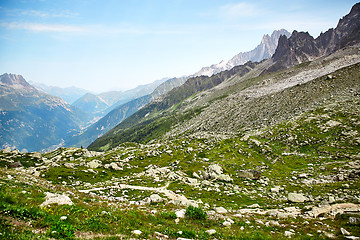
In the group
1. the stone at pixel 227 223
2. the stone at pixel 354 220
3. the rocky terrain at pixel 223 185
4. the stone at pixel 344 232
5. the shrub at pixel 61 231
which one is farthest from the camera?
the stone at pixel 227 223

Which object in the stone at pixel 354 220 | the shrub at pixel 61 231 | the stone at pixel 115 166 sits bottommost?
the stone at pixel 115 166

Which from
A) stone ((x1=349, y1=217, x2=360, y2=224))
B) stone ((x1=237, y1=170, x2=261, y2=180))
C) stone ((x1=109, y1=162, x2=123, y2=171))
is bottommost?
stone ((x1=237, y1=170, x2=261, y2=180))

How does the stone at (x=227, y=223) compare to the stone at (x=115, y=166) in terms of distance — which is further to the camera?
the stone at (x=115, y=166)

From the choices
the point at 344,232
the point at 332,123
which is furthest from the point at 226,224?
the point at 332,123

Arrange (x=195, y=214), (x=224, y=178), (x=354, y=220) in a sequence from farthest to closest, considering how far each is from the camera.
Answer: (x=224, y=178), (x=195, y=214), (x=354, y=220)

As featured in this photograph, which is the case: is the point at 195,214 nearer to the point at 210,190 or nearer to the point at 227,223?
the point at 227,223

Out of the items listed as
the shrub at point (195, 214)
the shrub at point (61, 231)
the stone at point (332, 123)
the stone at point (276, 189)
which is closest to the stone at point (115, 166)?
the stone at point (276, 189)

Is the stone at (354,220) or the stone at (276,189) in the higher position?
the stone at (354,220)

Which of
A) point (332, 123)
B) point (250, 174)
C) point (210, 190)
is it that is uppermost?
point (332, 123)

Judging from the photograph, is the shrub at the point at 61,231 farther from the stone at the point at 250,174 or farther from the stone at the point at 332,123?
the stone at the point at 332,123

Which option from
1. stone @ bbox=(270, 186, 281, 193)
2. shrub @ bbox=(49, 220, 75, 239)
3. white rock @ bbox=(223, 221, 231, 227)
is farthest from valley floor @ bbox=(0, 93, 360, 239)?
white rock @ bbox=(223, 221, 231, 227)

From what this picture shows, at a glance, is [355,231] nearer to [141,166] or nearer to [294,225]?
[294,225]

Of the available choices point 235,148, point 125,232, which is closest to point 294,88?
point 235,148

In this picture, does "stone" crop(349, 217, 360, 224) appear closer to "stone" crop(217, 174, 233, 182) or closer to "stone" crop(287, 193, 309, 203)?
"stone" crop(287, 193, 309, 203)
